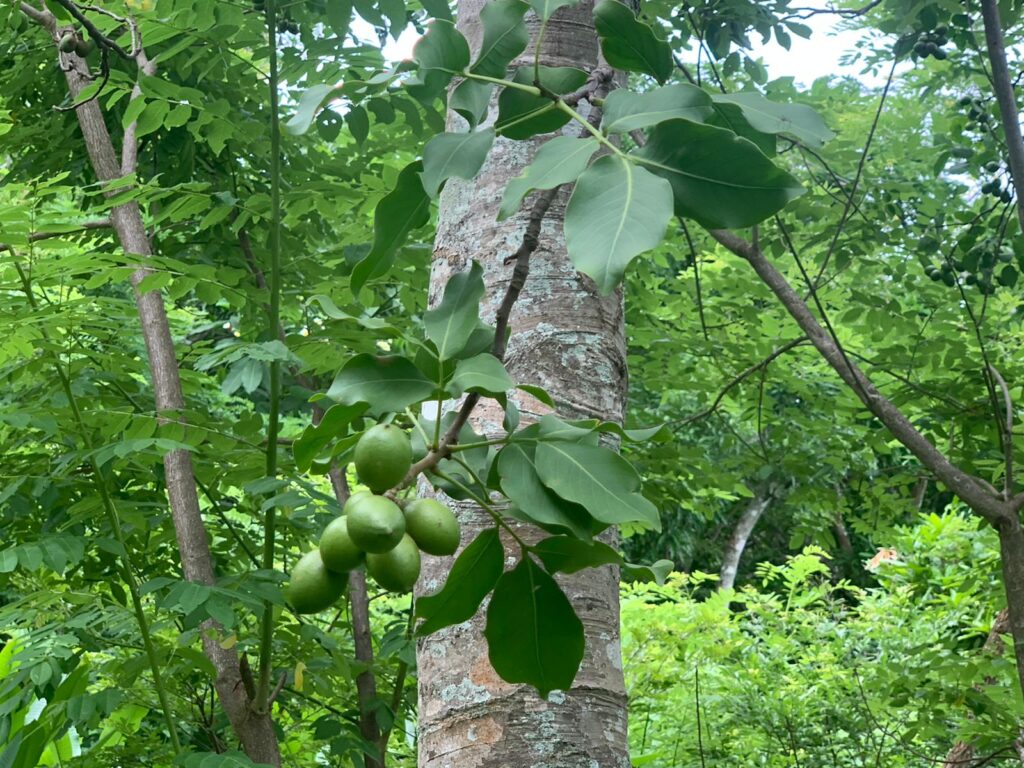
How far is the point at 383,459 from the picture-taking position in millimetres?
632

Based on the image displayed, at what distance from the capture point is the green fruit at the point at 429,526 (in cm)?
66

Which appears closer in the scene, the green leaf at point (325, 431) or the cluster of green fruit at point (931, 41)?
the green leaf at point (325, 431)

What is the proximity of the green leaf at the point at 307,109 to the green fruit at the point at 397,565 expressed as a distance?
0.30m

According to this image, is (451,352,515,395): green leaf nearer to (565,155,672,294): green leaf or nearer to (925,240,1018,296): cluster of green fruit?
(565,155,672,294): green leaf

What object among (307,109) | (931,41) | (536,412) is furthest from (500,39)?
(931,41)

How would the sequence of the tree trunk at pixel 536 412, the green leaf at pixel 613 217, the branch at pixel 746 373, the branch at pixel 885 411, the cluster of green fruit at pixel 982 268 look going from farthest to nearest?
the cluster of green fruit at pixel 982 268 → the branch at pixel 746 373 → the branch at pixel 885 411 → the tree trunk at pixel 536 412 → the green leaf at pixel 613 217

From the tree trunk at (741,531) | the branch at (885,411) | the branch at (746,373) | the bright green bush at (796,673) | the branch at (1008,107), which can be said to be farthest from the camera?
the tree trunk at (741,531)

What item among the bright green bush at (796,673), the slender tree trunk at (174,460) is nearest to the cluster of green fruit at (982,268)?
the bright green bush at (796,673)

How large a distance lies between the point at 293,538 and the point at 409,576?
2.64m

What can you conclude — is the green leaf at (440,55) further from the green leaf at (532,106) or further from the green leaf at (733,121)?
the green leaf at (733,121)

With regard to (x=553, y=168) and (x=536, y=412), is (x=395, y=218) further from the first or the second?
(x=536, y=412)

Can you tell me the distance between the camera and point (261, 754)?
257 centimetres

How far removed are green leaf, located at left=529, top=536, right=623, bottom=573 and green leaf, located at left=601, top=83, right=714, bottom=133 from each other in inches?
11.6

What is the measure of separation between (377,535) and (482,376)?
0.40ft
